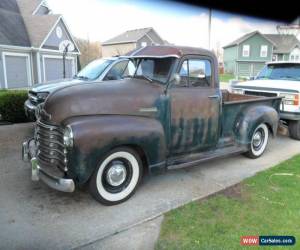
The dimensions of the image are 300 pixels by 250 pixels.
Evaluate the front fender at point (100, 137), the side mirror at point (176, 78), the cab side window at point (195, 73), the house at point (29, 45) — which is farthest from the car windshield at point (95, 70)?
the house at point (29, 45)

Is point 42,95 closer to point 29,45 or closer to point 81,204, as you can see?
point 81,204

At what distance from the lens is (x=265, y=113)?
586 centimetres

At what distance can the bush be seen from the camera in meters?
8.74

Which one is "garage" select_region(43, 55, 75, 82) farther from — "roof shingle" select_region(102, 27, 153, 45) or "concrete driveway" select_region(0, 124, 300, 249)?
"concrete driveway" select_region(0, 124, 300, 249)

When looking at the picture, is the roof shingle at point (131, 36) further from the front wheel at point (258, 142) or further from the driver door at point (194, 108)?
the driver door at point (194, 108)

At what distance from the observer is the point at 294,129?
7.63 metres

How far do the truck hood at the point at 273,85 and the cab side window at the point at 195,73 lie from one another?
310 cm

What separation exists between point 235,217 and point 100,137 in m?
1.89

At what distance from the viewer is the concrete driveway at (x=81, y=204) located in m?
3.33

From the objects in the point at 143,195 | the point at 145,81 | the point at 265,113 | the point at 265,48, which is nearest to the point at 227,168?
the point at 265,113

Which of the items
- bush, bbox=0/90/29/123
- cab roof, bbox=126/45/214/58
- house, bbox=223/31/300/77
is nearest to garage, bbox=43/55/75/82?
bush, bbox=0/90/29/123

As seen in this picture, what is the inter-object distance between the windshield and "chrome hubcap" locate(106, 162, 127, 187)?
1367 millimetres

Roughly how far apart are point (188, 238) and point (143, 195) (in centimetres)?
122

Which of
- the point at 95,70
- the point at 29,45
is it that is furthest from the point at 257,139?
the point at 29,45
